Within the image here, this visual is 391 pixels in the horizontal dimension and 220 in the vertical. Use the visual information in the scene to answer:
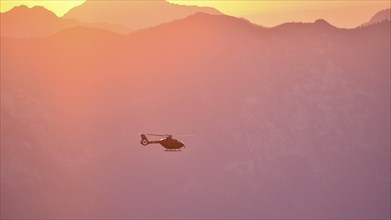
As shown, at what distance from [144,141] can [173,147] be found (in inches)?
425

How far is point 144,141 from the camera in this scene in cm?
11888

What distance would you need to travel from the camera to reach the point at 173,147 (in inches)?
4309

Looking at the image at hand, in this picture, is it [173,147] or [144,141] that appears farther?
[144,141]
